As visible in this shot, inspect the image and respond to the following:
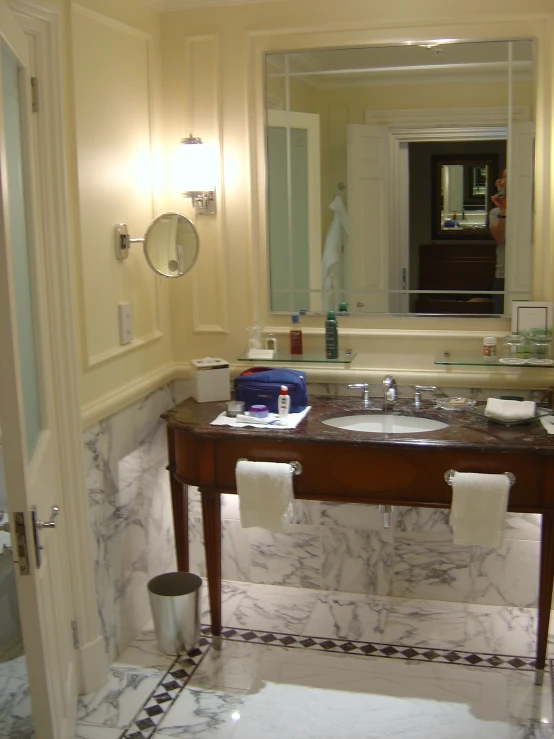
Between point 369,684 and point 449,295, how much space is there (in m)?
1.37

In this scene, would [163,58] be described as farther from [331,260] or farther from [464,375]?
[464,375]

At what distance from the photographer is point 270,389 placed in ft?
9.87

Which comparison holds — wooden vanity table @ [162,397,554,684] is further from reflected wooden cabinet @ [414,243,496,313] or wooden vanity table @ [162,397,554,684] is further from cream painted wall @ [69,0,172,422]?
reflected wooden cabinet @ [414,243,496,313]

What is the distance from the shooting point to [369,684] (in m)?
2.82

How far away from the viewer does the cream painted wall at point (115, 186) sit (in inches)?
105

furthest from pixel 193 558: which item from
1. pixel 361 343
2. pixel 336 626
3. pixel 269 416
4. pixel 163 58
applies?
pixel 163 58

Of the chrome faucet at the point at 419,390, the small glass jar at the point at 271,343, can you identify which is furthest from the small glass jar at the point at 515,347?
the small glass jar at the point at 271,343

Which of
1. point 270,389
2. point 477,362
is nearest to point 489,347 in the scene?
point 477,362

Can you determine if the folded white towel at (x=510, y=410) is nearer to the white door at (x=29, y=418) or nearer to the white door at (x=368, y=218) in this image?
the white door at (x=368, y=218)

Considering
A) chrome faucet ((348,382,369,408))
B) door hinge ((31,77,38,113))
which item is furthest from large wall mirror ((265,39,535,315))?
door hinge ((31,77,38,113))

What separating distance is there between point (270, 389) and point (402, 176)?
901 millimetres

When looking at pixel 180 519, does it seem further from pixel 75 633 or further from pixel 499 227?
pixel 499 227

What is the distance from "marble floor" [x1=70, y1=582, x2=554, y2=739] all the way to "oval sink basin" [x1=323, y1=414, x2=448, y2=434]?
727mm

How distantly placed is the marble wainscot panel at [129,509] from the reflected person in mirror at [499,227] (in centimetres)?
127
